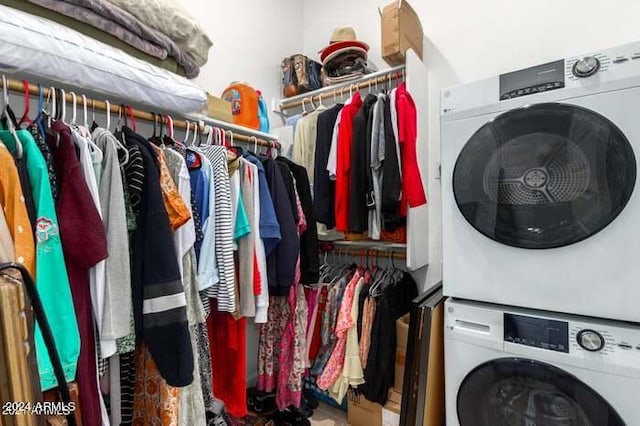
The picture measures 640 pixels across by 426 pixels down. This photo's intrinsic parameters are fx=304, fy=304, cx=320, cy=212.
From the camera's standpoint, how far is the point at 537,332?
0.93m

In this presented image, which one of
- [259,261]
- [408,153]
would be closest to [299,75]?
[408,153]

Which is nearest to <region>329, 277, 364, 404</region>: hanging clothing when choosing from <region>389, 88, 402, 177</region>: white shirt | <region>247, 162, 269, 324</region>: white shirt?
<region>247, 162, 269, 324</region>: white shirt

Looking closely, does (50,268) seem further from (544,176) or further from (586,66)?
(586,66)

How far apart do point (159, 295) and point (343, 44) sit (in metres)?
1.64

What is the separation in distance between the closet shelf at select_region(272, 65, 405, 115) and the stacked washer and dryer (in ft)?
2.09

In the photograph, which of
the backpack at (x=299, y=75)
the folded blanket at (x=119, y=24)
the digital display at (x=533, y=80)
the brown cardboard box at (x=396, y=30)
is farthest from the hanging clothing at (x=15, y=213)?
the backpack at (x=299, y=75)

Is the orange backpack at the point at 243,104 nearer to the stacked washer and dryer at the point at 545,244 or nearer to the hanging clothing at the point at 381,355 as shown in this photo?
the stacked washer and dryer at the point at 545,244

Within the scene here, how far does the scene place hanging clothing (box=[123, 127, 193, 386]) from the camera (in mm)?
878

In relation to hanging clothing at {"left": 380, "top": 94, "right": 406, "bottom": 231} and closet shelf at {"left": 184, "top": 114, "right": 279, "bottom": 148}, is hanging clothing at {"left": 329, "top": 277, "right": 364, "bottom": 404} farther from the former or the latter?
closet shelf at {"left": 184, "top": 114, "right": 279, "bottom": 148}

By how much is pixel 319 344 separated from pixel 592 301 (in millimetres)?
1269

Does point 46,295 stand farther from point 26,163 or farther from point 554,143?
point 554,143

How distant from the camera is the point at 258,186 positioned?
131cm

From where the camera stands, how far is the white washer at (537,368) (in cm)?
81

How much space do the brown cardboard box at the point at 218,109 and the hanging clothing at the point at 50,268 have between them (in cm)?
71
